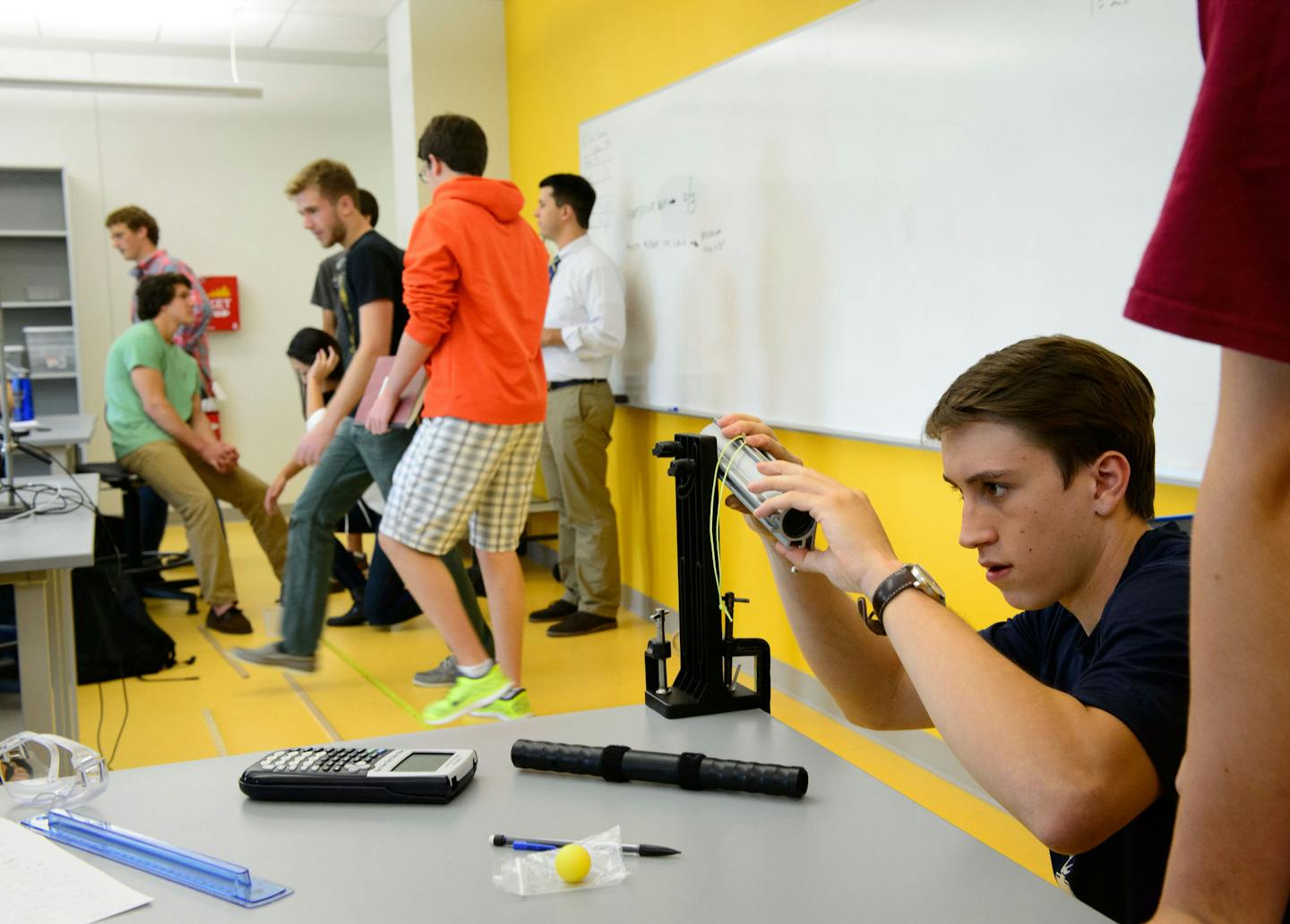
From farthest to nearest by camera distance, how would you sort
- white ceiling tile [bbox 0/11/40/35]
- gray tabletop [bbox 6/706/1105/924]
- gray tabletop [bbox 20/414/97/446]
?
white ceiling tile [bbox 0/11/40/35], gray tabletop [bbox 20/414/97/446], gray tabletop [bbox 6/706/1105/924]

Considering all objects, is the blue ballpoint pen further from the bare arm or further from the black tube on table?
the bare arm

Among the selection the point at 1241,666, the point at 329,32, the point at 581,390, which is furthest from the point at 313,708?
the point at 329,32

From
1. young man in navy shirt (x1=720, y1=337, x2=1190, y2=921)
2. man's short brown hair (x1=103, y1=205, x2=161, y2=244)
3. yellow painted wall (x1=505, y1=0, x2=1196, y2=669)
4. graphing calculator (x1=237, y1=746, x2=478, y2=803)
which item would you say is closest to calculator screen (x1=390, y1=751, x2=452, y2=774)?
graphing calculator (x1=237, y1=746, x2=478, y2=803)

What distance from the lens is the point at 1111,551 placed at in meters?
1.13

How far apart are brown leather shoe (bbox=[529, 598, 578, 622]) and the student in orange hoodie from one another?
4.60ft

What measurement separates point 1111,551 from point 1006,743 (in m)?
0.33

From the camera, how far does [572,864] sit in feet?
2.89

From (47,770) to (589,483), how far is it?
3471 millimetres

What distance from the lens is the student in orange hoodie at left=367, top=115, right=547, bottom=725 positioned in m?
3.08

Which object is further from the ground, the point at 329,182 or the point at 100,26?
the point at 100,26

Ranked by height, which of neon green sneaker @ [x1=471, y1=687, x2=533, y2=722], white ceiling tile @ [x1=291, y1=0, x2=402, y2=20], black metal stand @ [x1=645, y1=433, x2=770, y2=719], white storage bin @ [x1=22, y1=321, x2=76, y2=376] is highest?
white ceiling tile @ [x1=291, y1=0, x2=402, y2=20]

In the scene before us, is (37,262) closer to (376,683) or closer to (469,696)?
(376,683)

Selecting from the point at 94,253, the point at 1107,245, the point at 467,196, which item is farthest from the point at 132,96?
the point at 1107,245

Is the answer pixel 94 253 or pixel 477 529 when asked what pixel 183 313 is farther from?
pixel 94 253
